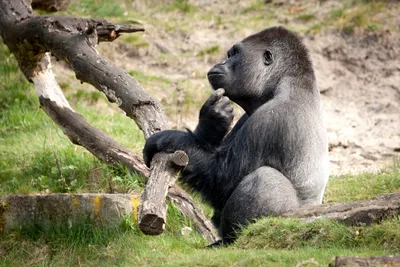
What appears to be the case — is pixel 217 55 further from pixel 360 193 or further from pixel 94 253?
pixel 94 253

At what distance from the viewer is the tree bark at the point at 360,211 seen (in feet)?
17.6

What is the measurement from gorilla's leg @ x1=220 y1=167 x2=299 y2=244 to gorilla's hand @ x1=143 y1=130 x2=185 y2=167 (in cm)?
65

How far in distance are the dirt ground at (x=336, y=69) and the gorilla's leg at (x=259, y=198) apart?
14.0ft

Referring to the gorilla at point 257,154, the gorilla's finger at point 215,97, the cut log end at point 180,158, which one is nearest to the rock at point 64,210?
the gorilla at point 257,154

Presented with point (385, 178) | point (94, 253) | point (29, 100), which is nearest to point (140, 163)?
point (94, 253)

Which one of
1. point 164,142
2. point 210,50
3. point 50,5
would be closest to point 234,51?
point 164,142

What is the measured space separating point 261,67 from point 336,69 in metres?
5.43

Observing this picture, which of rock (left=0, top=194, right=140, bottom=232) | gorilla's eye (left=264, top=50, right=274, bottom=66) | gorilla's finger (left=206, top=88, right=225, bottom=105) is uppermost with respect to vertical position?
gorilla's eye (left=264, top=50, right=274, bottom=66)

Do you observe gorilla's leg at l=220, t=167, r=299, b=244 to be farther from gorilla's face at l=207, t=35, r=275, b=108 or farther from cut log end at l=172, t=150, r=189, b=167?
gorilla's face at l=207, t=35, r=275, b=108

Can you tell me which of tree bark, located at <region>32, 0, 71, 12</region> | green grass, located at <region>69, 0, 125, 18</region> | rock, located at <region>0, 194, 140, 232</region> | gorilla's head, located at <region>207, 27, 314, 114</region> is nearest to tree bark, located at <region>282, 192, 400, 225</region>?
gorilla's head, located at <region>207, 27, 314, 114</region>

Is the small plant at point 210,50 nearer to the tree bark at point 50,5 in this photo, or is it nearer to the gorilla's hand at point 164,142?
the tree bark at point 50,5

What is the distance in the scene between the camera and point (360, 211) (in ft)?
17.9

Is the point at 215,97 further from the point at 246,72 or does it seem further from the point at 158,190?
the point at 158,190

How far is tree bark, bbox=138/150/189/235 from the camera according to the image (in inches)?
210
